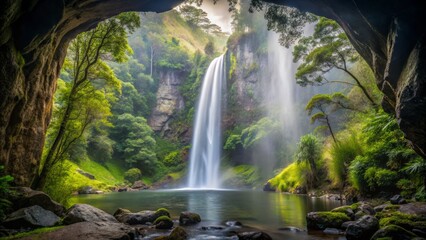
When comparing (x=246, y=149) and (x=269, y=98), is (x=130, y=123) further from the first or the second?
(x=269, y=98)

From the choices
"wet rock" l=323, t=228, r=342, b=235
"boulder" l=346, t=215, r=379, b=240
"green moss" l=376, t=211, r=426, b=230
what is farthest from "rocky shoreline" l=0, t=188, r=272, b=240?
"green moss" l=376, t=211, r=426, b=230

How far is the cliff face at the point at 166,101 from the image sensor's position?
62.0 metres

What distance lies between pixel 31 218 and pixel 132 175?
38912 millimetres

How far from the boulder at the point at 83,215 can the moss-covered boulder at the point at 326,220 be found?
7.75m

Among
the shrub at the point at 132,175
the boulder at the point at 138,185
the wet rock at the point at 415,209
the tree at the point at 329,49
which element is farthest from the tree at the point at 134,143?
the wet rock at the point at 415,209

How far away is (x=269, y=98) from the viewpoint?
50.8 meters

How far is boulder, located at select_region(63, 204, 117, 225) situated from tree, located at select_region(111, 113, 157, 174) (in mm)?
39798

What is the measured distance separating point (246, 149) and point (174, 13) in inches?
2920

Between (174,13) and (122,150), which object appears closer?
(122,150)

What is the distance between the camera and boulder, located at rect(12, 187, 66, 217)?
9242mm

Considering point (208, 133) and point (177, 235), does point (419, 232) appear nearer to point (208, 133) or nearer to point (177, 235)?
point (177, 235)

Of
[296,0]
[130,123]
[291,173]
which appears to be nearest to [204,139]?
[130,123]

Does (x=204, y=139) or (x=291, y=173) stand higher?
(x=204, y=139)

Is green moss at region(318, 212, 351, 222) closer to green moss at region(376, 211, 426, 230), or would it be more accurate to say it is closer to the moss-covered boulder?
the moss-covered boulder
